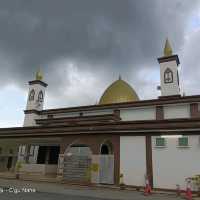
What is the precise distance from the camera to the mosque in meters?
17.1

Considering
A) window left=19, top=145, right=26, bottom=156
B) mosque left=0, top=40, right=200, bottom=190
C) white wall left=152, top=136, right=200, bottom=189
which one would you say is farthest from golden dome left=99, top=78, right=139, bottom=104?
white wall left=152, top=136, right=200, bottom=189

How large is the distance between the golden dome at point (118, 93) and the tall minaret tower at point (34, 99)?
10533 mm

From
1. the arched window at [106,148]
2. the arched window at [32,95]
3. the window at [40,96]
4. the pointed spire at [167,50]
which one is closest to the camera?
the arched window at [106,148]

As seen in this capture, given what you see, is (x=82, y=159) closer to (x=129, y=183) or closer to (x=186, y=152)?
(x=129, y=183)

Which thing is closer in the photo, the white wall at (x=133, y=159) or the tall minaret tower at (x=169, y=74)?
the white wall at (x=133, y=159)

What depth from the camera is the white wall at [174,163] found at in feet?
54.1

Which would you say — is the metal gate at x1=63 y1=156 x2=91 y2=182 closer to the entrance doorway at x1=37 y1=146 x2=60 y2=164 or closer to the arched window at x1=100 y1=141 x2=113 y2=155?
the arched window at x1=100 y1=141 x2=113 y2=155

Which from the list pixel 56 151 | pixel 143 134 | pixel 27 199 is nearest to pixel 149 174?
pixel 143 134

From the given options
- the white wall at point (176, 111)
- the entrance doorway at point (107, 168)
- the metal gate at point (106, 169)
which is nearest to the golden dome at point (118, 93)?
the white wall at point (176, 111)

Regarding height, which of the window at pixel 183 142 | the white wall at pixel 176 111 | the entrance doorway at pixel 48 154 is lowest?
the entrance doorway at pixel 48 154

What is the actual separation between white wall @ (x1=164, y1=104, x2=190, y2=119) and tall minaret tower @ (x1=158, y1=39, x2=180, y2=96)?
409 cm

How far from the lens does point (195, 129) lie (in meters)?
16.8

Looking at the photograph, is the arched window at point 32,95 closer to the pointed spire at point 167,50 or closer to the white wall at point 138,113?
the white wall at point 138,113

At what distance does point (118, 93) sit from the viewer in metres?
36.1
